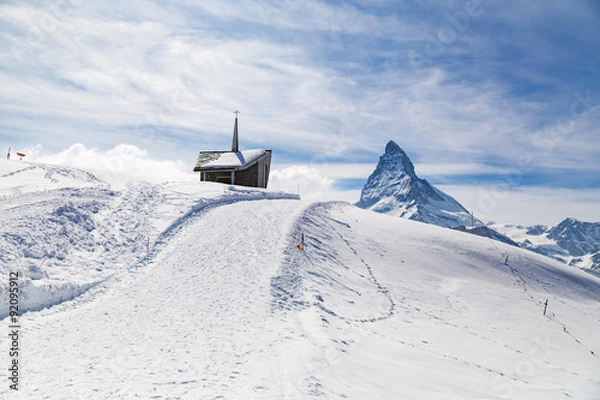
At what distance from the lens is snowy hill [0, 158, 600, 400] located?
8.27m

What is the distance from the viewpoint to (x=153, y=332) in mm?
10375

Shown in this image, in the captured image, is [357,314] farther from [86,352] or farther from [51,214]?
[51,214]

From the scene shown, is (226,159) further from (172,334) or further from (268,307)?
(172,334)

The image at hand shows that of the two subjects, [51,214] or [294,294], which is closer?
[294,294]

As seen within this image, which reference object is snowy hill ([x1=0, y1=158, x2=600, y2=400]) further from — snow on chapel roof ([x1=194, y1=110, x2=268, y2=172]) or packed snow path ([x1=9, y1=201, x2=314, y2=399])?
snow on chapel roof ([x1=194, y1=110, x2=268, y2=172])

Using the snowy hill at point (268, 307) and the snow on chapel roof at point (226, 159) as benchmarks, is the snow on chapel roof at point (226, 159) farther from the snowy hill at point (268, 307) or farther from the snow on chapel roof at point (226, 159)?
the snowy hill at point (268, 307)

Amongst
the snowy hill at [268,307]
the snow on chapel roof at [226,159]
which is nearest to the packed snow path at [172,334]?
the snowy hill at [268,307]

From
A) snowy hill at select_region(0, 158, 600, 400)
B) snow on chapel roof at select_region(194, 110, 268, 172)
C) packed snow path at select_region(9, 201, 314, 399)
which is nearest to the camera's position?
packed snow path at select_region(9, 201, 314, 399)

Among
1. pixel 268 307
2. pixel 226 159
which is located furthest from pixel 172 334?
pixel 226 159

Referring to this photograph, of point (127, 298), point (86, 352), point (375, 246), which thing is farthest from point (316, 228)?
point (86, 352)

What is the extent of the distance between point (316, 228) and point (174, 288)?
10877 millimetres

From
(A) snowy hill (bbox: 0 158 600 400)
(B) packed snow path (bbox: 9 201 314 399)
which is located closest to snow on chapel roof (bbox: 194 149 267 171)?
(A) snowy hill (bbox: 0 158 600 400)

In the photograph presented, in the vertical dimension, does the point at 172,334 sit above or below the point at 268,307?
below

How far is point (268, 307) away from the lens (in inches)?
484
